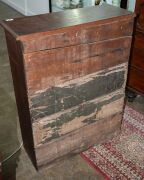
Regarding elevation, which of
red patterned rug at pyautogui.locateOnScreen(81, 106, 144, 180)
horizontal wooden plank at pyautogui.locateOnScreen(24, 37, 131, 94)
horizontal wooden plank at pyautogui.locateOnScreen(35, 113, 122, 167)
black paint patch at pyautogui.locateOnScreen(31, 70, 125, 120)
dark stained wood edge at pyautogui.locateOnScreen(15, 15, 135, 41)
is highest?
dark stained wood edge at pyautogui.locateOnScreen(15, 15, 135, 41)

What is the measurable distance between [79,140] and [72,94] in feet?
1.19

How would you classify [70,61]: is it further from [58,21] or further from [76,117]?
[76,117]

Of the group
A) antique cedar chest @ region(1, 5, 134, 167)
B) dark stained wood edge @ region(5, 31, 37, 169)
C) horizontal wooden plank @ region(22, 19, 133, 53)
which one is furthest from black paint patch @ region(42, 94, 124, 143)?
horizontal wooden plank @ region(22, 19, 133, 53)

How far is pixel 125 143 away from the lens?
180 cm

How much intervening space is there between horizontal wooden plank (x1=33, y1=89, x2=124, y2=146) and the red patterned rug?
9.9 inches

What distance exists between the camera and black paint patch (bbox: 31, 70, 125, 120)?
1.32m

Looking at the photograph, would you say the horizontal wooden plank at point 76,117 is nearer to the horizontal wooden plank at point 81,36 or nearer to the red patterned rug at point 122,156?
the red patterned rug at point 122,156

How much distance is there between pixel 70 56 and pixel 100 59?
20 cm

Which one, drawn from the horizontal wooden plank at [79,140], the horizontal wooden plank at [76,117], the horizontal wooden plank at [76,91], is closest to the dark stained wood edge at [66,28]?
the horizontal wooden plank at [76,91]

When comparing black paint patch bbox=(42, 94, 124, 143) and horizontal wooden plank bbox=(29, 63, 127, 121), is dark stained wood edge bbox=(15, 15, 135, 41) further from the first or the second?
black paint patch bbox=(42, 94, 124, 143)

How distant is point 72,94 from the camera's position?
1.40 m

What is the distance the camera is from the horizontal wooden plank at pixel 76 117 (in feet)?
4.62

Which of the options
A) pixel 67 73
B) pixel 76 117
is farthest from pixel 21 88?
pixel 76 117

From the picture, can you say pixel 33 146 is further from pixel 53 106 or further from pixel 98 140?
pixel 98 140
